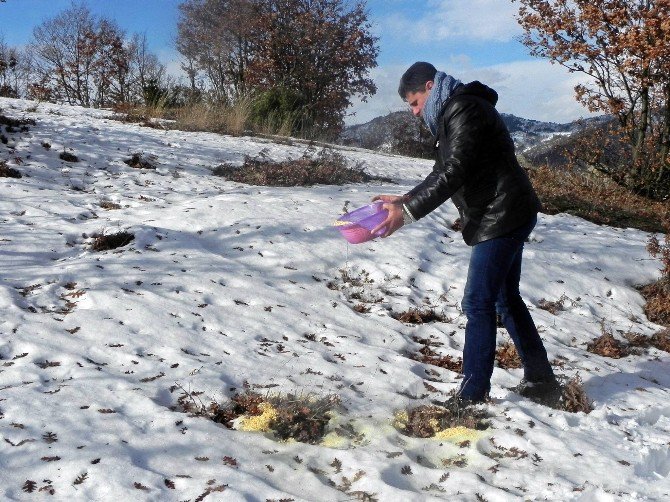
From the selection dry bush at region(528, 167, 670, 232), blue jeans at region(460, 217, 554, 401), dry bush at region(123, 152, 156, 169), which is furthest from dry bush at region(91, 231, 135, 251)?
dry bush at region(528, 167, 670, 232)

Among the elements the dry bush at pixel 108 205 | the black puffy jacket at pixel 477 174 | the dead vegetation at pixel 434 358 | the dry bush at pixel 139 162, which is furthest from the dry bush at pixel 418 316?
the dry bush at pixel 139 162

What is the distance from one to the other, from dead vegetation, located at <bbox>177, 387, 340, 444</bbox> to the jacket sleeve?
1.35 metres

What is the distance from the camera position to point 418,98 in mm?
3773

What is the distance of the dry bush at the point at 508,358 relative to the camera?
4.88m

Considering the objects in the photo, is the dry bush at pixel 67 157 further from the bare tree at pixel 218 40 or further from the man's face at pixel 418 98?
the bare tree at pixel 218 40

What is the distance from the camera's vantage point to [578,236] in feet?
27.8

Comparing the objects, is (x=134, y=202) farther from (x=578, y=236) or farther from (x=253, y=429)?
(x=578, y=236)

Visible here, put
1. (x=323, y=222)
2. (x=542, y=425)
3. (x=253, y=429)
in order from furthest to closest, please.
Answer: (x=323, y=222) → (x=542, y=425) → (x=253, y=429)

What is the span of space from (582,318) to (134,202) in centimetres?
584

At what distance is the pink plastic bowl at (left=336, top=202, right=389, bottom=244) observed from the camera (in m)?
3.64

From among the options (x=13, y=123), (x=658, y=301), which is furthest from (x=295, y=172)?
(x=658, y=301)

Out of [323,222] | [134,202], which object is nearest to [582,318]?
[323,222]

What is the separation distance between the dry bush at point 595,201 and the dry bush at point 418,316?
474cm

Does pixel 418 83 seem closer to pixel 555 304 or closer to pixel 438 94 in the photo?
pixel 438 94
